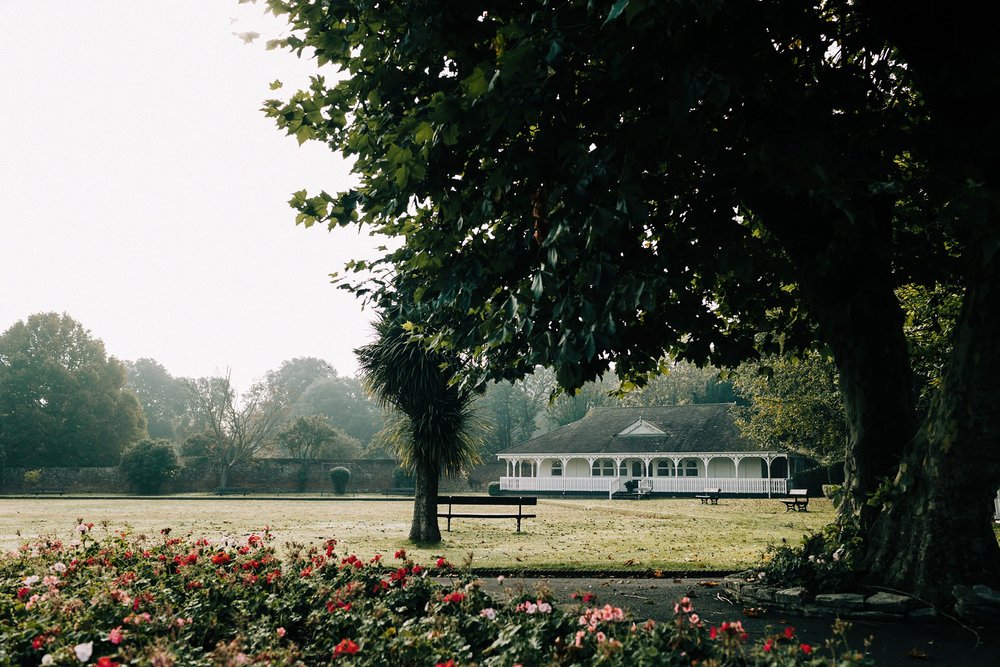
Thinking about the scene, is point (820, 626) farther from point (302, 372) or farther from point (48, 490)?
point (302, 372)

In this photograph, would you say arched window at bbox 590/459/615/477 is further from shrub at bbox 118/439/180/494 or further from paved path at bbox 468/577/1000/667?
paved path at bbox 468/577/1000/667

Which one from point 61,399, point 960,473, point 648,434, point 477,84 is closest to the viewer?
point 477,84

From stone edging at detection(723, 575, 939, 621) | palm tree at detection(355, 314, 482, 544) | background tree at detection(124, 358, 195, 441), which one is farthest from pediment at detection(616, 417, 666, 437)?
background tree at detection(124, 358, 195, 441)

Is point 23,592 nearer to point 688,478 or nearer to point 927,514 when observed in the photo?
point 927,514

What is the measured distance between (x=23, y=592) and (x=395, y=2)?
5.64 m

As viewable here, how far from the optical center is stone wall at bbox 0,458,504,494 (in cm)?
5191

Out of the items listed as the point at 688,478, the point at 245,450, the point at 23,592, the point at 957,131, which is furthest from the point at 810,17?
the point at 245,450

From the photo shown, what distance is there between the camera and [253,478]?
184ft

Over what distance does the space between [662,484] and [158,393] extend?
87378 millimetres

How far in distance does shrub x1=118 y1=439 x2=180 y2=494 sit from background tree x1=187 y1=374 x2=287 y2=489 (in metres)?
4.95

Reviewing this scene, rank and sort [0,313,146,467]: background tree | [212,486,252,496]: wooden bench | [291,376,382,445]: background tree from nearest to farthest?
[212,486,252,496]: wooden bench, [0,313,146,467]: background tree, [291,376,382,445]: background tree

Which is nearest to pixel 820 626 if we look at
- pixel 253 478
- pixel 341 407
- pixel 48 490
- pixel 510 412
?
pixel 253 478

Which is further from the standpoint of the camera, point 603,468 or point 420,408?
point 603,468

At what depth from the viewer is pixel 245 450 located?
58.8 meters
